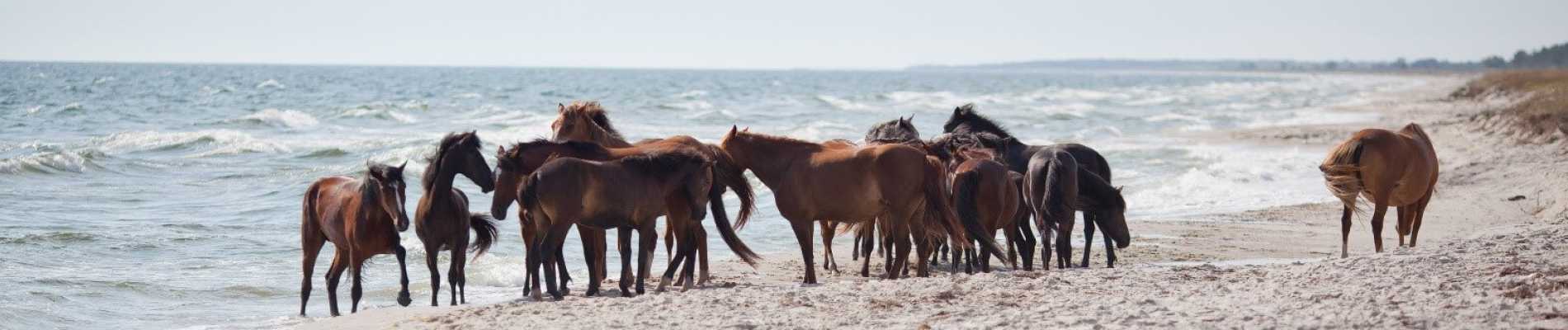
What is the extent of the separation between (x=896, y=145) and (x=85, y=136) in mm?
24278

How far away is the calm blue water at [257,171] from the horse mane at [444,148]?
1.23 m

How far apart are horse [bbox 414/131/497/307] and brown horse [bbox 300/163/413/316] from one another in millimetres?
170

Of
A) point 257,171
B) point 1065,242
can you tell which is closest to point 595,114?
point 1065,242

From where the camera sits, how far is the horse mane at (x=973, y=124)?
13.5 m

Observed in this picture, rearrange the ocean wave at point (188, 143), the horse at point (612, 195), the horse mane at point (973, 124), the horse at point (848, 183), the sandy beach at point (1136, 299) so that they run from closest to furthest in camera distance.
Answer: the sandy beach at point (1136, 299)
the horse at point (612, 195)
the horse at point (848, 183)
the horse mane at point (973, 124)
the ocean wave at point (188, 143)

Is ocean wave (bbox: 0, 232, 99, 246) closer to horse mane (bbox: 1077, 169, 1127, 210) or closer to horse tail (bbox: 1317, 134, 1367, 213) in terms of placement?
horse mane (bbox: 1077, 169, 1127, 210)

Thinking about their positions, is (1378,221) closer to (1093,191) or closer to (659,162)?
(1093,191)

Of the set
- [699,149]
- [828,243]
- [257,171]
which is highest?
[699,149]

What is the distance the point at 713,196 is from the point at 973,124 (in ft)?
13.5

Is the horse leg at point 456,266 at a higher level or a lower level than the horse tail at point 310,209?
lower

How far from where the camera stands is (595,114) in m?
11.1

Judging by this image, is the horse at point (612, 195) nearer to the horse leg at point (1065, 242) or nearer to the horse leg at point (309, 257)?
the horse leg at point (309, 257)

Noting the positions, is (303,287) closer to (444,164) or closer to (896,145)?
(444,164)

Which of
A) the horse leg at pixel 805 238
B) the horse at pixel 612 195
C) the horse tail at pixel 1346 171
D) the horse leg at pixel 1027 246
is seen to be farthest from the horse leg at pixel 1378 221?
the horse at pixel 612 195
